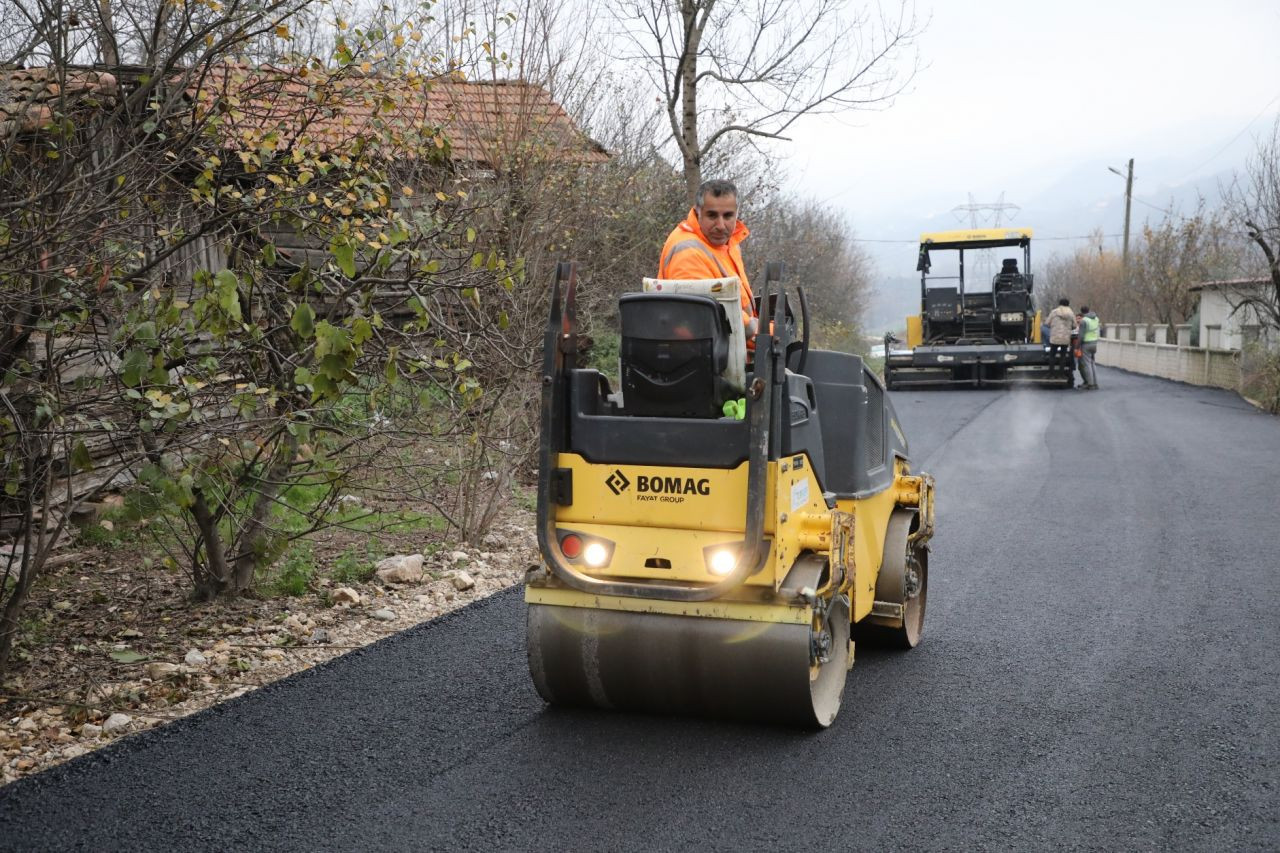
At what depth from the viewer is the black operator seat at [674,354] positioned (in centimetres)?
441

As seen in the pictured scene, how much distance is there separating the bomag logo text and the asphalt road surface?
3.14 ft

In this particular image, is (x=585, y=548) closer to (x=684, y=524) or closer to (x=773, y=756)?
(x=684, y=524)

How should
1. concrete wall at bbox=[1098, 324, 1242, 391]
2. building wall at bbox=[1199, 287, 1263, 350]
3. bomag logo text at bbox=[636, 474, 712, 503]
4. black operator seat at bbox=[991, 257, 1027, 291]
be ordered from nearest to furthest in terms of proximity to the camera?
1. bomag logo text at bbox=[636, 474, 712, 503]
2. concrete wall at bbox=[1098, 324, 1242, 391]
3. black operator seat at bbox=[991, 257, 1027, 291]
4. building wall at bbox=[1199, 287, 1263, 350]

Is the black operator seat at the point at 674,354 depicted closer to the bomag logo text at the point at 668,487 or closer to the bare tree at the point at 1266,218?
the bomag logo text at the point at 668,487

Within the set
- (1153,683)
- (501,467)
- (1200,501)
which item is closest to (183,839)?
(1153,683)

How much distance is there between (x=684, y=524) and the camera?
4.55 meters

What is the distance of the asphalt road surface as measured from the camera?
3861 millimetres

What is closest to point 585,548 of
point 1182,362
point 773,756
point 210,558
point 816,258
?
point 773,756

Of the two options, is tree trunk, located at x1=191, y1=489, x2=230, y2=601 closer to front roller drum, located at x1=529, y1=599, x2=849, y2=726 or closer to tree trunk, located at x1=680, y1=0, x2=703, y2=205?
front roller drum, located at x1=529, y1=599, x2=849, y2=726

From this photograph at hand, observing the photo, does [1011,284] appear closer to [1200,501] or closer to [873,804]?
[1200,501]

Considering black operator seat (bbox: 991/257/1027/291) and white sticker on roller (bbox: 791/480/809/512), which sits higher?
black operator seat (bbox: 991/257/1027/291)

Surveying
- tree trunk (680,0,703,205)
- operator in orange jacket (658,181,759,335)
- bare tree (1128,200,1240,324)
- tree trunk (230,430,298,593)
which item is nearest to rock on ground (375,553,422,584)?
tree trunk (230,430,298,593)

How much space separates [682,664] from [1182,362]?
26877 millimetres

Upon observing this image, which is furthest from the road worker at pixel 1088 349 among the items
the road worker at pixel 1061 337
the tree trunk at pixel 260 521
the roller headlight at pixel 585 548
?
the roller headlight at pixel 585 548
